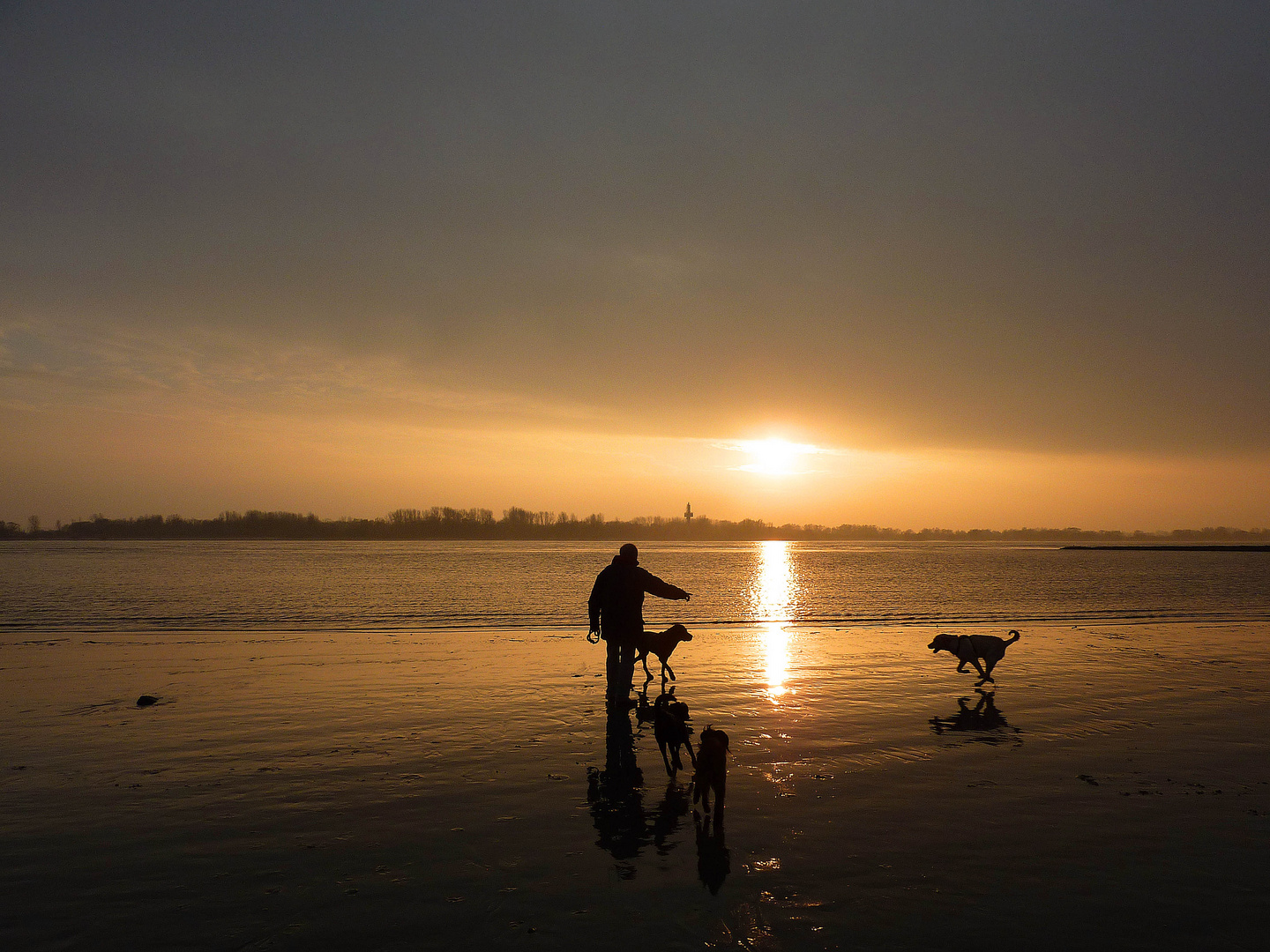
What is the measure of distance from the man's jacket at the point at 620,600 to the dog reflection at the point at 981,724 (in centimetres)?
469

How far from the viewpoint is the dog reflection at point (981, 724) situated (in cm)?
1098

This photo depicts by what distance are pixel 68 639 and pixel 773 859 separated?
24.4 meters

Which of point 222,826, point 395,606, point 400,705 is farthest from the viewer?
point 395,606

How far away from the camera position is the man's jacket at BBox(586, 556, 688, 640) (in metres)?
13.0

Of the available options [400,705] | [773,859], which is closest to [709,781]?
[773,859]

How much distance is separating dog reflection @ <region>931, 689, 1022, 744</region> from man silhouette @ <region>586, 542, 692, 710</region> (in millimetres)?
4474

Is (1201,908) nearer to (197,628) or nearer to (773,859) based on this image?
(773,859)

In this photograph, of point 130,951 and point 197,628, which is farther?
point 197,628

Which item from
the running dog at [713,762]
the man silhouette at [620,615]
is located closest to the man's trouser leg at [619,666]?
the man silhouette at [620,615]

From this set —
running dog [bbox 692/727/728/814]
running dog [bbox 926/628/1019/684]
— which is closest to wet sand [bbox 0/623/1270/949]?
running dog [bbox 692/727/728/814]

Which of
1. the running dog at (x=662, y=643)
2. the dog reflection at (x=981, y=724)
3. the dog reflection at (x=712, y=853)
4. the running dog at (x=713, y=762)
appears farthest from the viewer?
the running dog at (x=662, y=643)

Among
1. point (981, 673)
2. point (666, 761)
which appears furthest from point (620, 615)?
point (981, 673)

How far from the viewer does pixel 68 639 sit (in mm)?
22891

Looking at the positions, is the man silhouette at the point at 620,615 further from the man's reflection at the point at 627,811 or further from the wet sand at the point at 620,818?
the man's reflection at the point at 627,811
